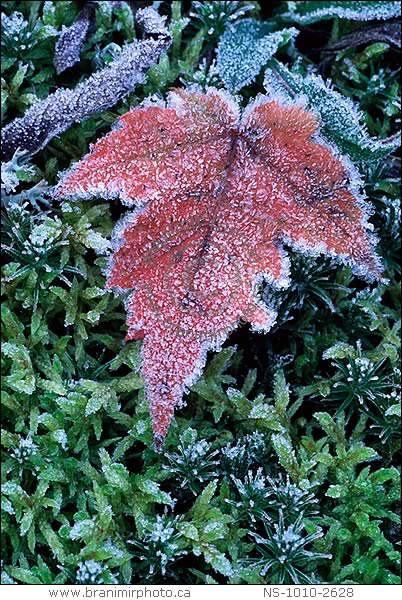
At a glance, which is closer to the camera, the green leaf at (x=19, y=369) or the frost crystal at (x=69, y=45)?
the green leaf at (x=19, y=369)

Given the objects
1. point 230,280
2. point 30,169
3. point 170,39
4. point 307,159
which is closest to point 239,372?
point 230,280

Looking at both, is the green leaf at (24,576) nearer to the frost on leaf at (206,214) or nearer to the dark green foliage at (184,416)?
the dark green foliage at (184,416)

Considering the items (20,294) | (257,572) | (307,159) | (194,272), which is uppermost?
(307,159)

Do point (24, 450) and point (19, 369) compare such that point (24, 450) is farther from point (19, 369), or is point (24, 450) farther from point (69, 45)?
point (69, 45)

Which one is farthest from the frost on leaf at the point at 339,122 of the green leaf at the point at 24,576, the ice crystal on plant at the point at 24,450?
the green leaf at the point at 24,576

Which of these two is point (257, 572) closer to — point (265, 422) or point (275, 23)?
point (265, 422)

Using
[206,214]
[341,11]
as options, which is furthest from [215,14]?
[206,214]
